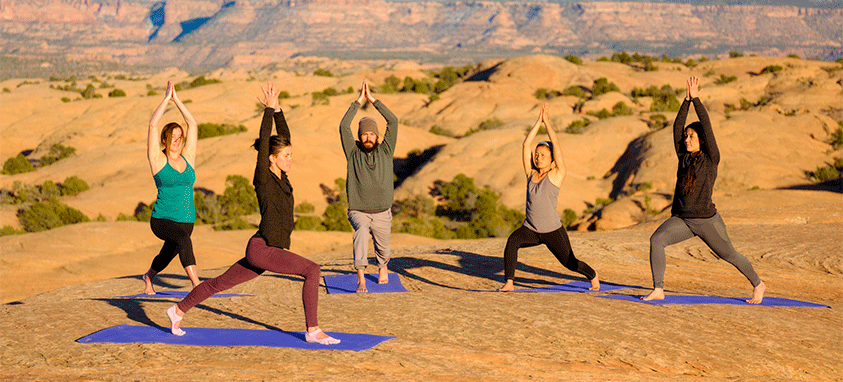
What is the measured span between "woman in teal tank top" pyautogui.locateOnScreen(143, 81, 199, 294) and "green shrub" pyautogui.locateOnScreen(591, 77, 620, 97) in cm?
4844

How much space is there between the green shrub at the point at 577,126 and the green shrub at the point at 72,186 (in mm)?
25464

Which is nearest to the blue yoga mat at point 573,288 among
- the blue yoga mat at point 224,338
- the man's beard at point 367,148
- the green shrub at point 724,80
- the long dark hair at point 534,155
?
the long dark hair at point 534,155

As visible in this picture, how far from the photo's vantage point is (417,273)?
9812 millimetres

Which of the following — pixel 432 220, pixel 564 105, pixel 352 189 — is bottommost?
pixel 432 220

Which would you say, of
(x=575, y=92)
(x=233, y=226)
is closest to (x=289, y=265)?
(x=233, y=226)

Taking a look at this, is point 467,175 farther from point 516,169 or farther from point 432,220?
point 432,220

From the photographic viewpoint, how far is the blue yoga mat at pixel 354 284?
8.50m

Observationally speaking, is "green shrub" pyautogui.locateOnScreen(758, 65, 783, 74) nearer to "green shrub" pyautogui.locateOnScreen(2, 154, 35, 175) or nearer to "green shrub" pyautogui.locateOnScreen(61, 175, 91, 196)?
"green shrub" pyautogui.locateOnScreen(61, 175, 91, 196)

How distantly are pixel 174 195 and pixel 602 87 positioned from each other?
50341 millimetres

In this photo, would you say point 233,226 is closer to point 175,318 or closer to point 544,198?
point 544,198

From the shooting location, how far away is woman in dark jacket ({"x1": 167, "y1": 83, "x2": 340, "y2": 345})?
537 centimetres

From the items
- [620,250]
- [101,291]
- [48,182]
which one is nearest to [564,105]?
[48,182]

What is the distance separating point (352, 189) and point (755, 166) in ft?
85.4

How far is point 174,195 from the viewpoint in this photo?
7383mm
